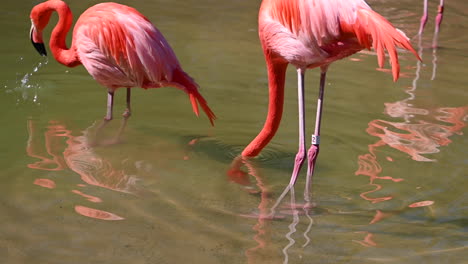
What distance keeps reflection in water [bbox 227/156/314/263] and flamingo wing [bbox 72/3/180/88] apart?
24.6 inches

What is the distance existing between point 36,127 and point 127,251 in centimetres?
164

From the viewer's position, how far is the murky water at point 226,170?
2936mm

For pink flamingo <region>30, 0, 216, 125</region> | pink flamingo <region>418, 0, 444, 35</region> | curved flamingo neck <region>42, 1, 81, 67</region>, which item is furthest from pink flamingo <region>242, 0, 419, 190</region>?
pink flamingo <region>418, 0, 444, 35</region>

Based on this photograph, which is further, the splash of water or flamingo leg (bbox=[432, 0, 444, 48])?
flamingo leg (bbox=[432, 0, 444, 48])

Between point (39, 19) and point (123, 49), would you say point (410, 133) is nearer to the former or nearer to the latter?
point (123, 49)

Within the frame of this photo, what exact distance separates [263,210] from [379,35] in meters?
0.94

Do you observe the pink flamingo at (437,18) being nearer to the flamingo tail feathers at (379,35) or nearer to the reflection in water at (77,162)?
the reflection in water at (77,162)

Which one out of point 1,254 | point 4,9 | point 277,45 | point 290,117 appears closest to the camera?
point 1,254

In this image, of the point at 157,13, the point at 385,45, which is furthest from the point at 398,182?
the point at 157,13

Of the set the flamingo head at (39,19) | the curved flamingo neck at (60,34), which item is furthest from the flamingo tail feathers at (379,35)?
the flamingo head at (39,19)

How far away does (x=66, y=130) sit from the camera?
4.21 metres

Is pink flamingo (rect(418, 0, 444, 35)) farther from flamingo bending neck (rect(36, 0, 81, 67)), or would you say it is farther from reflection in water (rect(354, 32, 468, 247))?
flamingo bending neck (rect(36, 0, 81, 67))

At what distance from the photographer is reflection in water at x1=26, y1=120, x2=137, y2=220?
3.45m

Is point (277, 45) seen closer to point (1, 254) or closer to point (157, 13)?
point (1, 254)
